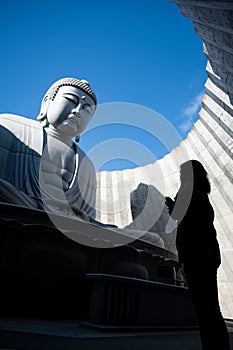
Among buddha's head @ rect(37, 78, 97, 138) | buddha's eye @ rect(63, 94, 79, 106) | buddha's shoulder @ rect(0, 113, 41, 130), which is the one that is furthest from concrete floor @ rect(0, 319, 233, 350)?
buddha's eye @ rect(63, 94, 79, 106)

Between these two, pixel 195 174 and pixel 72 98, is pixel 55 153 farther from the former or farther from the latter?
pixel 195 174

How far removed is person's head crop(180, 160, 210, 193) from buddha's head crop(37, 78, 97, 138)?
318 cm

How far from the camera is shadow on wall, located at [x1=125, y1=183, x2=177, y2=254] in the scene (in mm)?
4059

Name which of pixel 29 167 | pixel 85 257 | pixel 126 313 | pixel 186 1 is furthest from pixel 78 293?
pixel 186 1

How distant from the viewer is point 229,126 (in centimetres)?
592

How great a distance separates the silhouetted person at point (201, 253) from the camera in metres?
0.99

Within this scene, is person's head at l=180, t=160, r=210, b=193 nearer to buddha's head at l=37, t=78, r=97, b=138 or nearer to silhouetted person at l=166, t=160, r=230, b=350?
silhouetted person at l=166, t=160, r=230, b=350

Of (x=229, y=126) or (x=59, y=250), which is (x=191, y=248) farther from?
(x=229, y=126)

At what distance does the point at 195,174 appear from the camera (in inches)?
50.9

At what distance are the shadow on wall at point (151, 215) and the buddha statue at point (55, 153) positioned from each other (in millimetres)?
900

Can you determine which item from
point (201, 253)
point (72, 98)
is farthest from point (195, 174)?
point (72, 98)

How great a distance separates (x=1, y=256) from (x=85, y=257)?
66 cm

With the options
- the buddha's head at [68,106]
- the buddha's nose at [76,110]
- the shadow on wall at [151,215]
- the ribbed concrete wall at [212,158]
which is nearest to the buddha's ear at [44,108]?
the buddha's head at [68,106]

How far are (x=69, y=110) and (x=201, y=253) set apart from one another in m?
3.63
